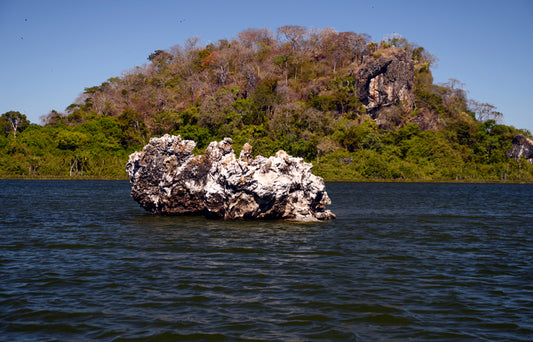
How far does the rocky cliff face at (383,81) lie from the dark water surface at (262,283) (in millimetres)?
99801

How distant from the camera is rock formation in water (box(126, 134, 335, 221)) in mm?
25688

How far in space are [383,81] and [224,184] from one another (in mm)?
102418

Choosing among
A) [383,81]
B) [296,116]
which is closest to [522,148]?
[383,81]

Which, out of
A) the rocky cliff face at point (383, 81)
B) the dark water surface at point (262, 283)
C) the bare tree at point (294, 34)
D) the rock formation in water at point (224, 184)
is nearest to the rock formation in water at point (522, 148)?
the rocky cliff face at point (383, 81)

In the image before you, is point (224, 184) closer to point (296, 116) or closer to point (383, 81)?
point (296, 116)

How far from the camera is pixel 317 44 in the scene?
137125 mm

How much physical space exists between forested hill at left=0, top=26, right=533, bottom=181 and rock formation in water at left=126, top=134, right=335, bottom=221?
6339 centimetres

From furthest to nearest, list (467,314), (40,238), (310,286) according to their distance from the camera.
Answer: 1. (40,238)
2. (310,286)
3. (467,314)

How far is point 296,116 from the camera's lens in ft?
347

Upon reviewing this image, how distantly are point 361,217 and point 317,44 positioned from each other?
4539 inches

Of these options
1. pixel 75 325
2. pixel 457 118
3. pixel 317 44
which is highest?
pixel 317 44

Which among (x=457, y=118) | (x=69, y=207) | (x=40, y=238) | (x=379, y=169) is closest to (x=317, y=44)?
(x=457, y=118)

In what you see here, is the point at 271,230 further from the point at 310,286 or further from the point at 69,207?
the point at 69,207

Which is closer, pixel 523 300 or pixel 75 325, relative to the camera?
pixel 75 325
